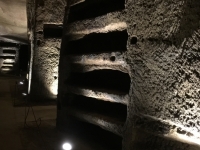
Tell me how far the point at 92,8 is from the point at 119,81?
1.52 meters

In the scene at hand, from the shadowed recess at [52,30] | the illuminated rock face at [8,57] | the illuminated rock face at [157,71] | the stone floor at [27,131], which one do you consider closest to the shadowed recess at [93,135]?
the stone floor at [27,131]

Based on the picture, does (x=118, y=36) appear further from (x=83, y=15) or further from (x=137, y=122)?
(x=137, y=122)

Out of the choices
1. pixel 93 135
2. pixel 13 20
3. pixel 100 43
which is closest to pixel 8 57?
pixel 13 20

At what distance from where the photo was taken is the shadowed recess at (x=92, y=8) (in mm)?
3529

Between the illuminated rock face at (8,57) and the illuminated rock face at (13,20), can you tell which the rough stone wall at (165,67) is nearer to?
the illuminated rock face at (13,20)

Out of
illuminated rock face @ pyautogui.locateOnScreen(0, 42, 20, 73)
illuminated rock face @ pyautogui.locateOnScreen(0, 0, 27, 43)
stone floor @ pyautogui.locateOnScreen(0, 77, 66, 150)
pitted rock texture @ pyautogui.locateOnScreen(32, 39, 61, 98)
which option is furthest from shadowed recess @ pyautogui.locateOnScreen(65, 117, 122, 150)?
illuminated rock face @ pyautogui.locateOnScreen(0, 42, 20, 73)

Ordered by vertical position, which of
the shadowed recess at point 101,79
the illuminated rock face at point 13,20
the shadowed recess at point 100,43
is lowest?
the shadowed recess at point 101,79

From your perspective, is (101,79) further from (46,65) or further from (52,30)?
(52,30)

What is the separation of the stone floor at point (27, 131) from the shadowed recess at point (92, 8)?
2077mm

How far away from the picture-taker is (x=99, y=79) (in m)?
3.73

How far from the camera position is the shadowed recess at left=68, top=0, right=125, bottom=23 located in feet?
11.6

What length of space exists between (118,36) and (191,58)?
1925mm

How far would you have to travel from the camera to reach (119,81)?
3430 millimetres

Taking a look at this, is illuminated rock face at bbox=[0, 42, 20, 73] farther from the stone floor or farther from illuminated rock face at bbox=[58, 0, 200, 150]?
illuminated rock face at bbox=[58, 0, 200, 150]
